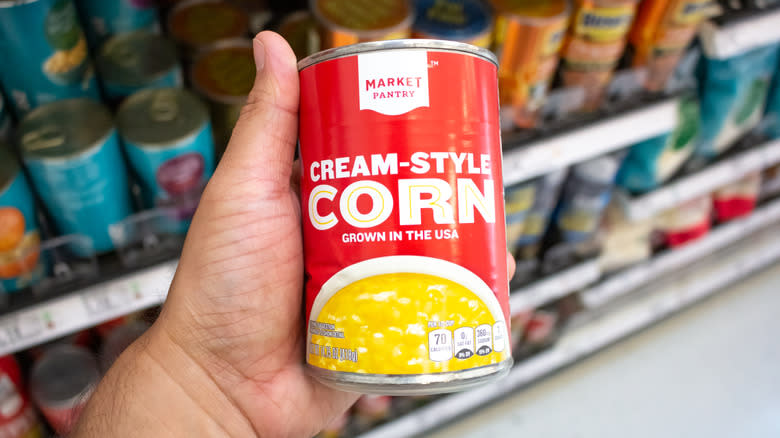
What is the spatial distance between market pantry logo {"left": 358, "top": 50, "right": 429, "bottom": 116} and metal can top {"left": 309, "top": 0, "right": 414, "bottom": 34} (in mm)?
343

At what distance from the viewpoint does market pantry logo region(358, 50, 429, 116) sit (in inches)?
29.5

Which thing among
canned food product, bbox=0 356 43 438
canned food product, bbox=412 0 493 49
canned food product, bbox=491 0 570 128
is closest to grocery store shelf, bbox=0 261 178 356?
canned food product, bbox=0 356 43 438

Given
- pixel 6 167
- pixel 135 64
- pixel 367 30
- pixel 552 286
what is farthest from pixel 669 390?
pixel 6 167

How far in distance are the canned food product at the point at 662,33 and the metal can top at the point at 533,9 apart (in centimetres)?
28

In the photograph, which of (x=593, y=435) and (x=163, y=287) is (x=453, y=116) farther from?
(x=593, y=435)

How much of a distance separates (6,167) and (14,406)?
55 cm

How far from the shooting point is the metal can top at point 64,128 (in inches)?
37.8

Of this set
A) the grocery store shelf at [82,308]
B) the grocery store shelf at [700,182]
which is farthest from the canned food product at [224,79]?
the grocery store shelf at [700,182]

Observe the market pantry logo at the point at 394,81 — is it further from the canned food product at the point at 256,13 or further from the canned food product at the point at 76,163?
the canned food product at the point at 256,13

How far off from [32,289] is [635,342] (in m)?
1.98

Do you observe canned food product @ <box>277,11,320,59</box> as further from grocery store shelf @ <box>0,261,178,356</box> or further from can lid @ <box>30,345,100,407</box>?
can lid @ <box>30,345,100,407</box>

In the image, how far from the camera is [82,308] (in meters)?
1.07

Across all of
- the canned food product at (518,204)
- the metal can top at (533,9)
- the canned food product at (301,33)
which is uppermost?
the metal can top at (533,9)

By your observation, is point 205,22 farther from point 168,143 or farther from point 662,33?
point 662,33
